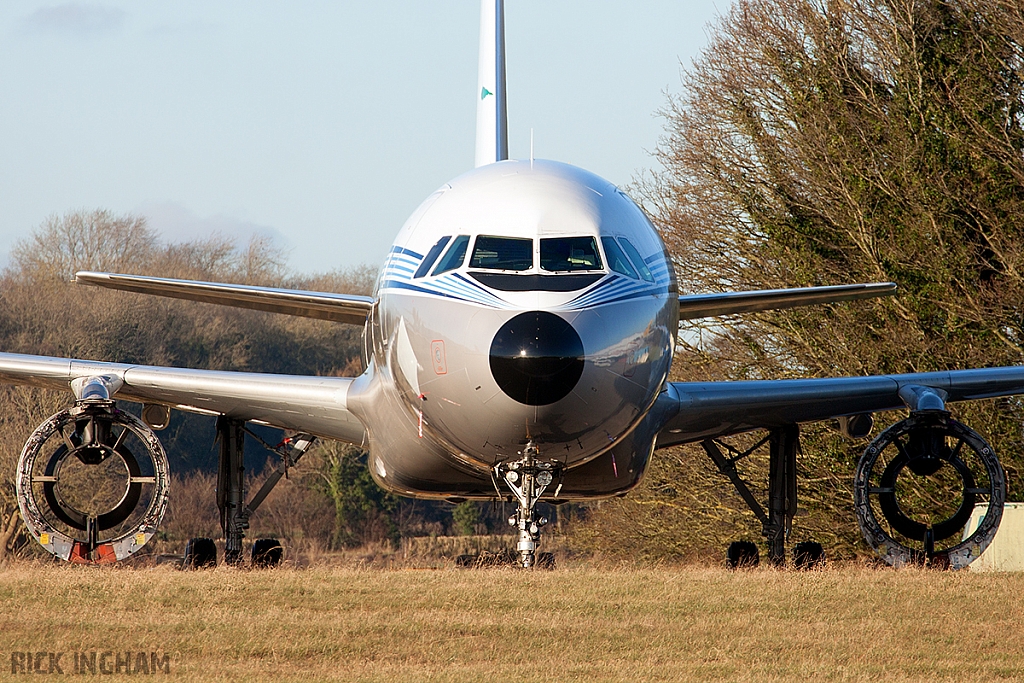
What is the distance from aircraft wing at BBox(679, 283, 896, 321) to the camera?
13.5 metres

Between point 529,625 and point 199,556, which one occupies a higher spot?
point 529,625

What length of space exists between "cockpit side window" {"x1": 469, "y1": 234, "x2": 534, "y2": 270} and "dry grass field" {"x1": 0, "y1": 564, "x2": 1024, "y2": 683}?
2576 millimetres

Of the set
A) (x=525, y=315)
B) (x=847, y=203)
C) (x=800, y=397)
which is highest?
(x=847, y=203)

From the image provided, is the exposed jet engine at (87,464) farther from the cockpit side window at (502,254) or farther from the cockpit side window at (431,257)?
the cockpit side window at (502,254)

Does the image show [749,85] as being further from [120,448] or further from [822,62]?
[120,448]

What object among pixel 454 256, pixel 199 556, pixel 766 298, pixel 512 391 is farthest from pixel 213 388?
pixel 512 391

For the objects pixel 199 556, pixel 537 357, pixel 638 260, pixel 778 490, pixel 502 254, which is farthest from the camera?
pixel 778 490

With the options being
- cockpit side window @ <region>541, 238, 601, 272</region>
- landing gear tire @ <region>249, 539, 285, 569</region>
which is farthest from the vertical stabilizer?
cockpit side window @ <region>541, 238, 601, 272</region>

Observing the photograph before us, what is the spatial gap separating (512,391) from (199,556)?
8041 millimetres

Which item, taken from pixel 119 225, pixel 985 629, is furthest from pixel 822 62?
pixel 119 225

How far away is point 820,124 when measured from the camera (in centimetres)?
2744

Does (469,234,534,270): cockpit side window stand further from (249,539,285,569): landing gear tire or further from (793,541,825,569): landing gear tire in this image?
(249,539,285,569): landing gear tire

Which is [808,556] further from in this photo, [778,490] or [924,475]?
[924,475]

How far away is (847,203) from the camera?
26.7 m
